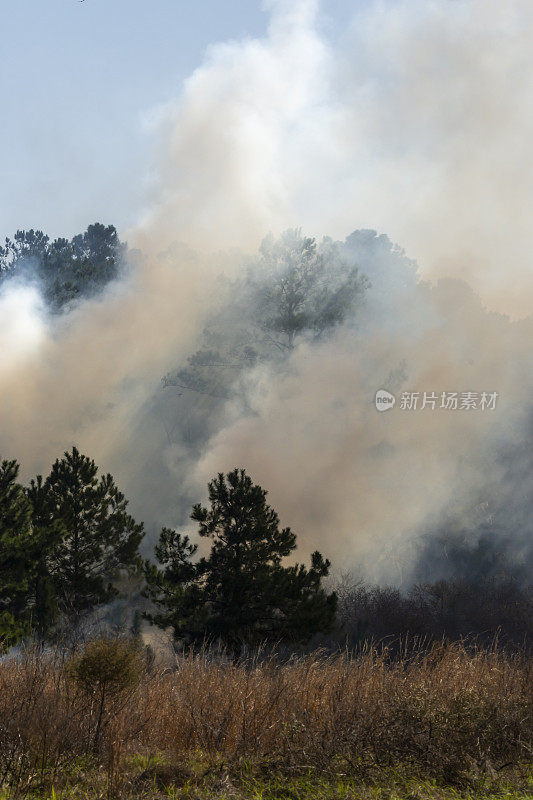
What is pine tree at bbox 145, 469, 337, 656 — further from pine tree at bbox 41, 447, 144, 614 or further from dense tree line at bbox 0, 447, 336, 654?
pine tree at bbox 41, 447, 144, 614

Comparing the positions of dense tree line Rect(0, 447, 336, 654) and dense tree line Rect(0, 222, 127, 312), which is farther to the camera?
dense tree line Rect(0, 222, 127, 312)

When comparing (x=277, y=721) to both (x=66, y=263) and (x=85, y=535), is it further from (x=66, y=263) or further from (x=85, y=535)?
(x=66, y=263)


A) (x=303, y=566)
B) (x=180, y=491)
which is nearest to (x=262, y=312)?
(x=180, y=491)

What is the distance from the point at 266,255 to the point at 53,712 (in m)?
51.2

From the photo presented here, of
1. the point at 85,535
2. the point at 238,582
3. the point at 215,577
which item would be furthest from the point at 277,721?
the point at 85,535

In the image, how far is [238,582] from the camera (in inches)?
1097

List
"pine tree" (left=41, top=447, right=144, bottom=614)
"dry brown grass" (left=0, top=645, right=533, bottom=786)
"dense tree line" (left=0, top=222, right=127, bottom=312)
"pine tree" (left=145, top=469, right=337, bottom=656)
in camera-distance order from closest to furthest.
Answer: "dry brown grass" (left=0, top=645, right=533, bottom=786), "pine tree" (left=145, top=469, right=337, bottom=656), "pine tree" (left=41, top=447, right=144, bottom=614), "dense tree line" (left=0, top=222, right=127, bottom=312)

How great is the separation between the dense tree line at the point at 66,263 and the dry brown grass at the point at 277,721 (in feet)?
191

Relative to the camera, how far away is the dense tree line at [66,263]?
224ft

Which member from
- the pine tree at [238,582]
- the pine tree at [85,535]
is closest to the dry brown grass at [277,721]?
the pine tree at [238,582]

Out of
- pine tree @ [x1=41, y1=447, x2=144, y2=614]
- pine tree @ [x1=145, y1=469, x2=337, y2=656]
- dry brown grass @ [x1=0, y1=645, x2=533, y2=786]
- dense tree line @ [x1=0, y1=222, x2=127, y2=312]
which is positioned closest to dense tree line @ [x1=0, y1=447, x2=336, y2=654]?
pine tree @ [x1=145, y1=469, x2=337, y2=656]

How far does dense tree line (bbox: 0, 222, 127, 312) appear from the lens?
6831 centimetres

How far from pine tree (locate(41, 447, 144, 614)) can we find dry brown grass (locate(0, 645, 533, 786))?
20.4m

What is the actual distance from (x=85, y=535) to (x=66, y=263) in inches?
1792
